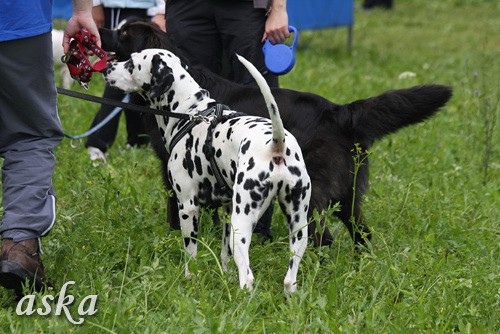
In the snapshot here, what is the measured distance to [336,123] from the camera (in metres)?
4.35

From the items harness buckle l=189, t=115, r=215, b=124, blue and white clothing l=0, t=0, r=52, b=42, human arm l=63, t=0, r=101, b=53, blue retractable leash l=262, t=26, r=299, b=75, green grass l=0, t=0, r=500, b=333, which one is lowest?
green grass l=0, t=0, r=500, b=333

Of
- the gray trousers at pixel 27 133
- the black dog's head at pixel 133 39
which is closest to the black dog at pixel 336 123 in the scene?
the black dog's head at pixel 133 39

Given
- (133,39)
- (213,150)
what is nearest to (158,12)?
(133,39)

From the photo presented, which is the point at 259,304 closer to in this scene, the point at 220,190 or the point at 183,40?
the point at 220,190

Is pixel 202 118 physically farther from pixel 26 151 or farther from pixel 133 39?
pixel 133 39

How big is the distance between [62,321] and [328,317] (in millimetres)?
1040

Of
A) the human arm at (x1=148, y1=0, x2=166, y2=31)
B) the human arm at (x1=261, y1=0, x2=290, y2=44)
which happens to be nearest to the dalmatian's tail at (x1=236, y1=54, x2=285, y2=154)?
the human arm at (x1=261, y1=0, x2=290, y2=44)

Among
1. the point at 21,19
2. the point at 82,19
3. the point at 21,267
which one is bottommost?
the point at 21,267

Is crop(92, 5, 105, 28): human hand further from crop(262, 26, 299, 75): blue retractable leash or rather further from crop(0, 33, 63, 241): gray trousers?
crop(0, 33, 63, 241): gray trousers

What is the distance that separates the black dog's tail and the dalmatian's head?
34.7 inches

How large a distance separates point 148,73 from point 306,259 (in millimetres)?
1149

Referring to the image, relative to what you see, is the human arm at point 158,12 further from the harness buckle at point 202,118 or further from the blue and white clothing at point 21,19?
the blue and white clothing at point 21,19

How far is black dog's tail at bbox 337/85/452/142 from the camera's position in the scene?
4.26m

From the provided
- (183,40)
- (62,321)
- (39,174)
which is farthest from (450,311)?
(183,40)
